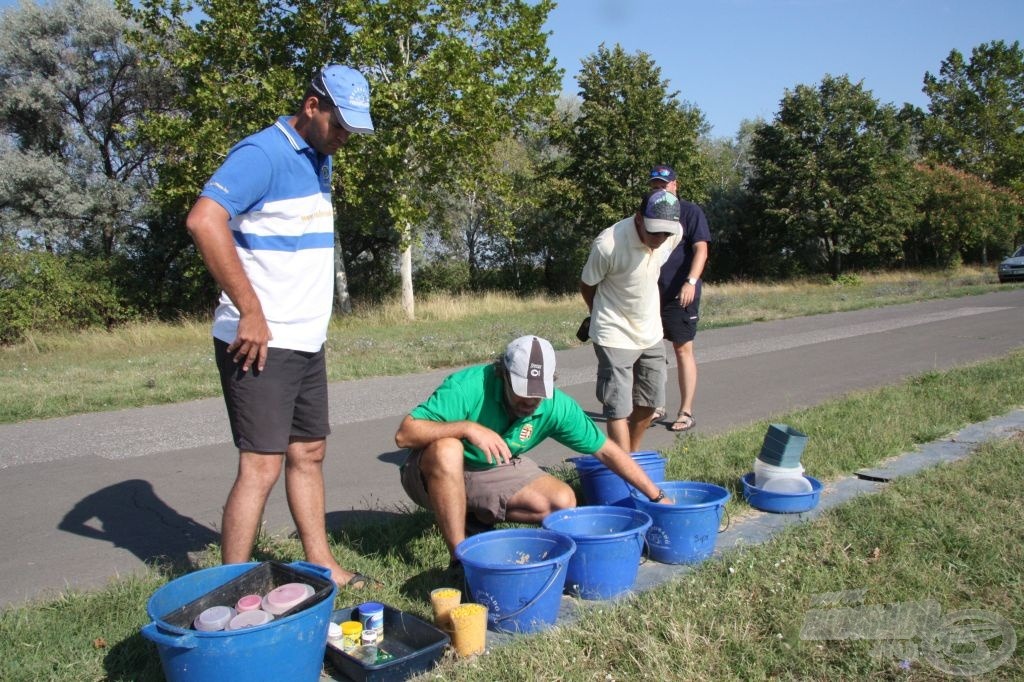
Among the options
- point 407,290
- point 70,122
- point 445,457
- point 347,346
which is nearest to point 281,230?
point 445,457

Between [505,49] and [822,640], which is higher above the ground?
[505,49]

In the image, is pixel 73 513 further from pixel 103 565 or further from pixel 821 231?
pixel 821 231

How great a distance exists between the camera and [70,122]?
89.6 feet

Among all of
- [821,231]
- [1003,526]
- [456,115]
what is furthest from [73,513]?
[821,231]

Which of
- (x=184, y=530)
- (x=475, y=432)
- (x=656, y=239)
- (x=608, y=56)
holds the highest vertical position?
(x=608, y=56)

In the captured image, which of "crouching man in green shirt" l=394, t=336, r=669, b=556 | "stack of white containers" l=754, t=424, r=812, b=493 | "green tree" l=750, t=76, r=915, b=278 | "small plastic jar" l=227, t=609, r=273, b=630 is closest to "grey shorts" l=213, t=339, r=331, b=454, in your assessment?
"crouching man in green shirt" l=394, t=336, r=669, b=556

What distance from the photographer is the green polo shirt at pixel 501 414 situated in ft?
13.9

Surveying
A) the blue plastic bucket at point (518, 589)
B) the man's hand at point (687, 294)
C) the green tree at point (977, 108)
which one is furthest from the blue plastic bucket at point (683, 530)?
the green tree at point (977, 108)

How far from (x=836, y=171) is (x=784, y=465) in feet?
118

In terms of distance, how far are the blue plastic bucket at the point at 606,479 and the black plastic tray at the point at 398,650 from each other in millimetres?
1770

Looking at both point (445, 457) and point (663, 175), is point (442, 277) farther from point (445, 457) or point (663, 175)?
point (445, 457)

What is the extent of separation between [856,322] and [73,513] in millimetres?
15061

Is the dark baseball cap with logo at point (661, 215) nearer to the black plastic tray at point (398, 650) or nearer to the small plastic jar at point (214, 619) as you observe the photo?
the black plastic tray at point (398, 650)

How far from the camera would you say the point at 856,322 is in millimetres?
17016
